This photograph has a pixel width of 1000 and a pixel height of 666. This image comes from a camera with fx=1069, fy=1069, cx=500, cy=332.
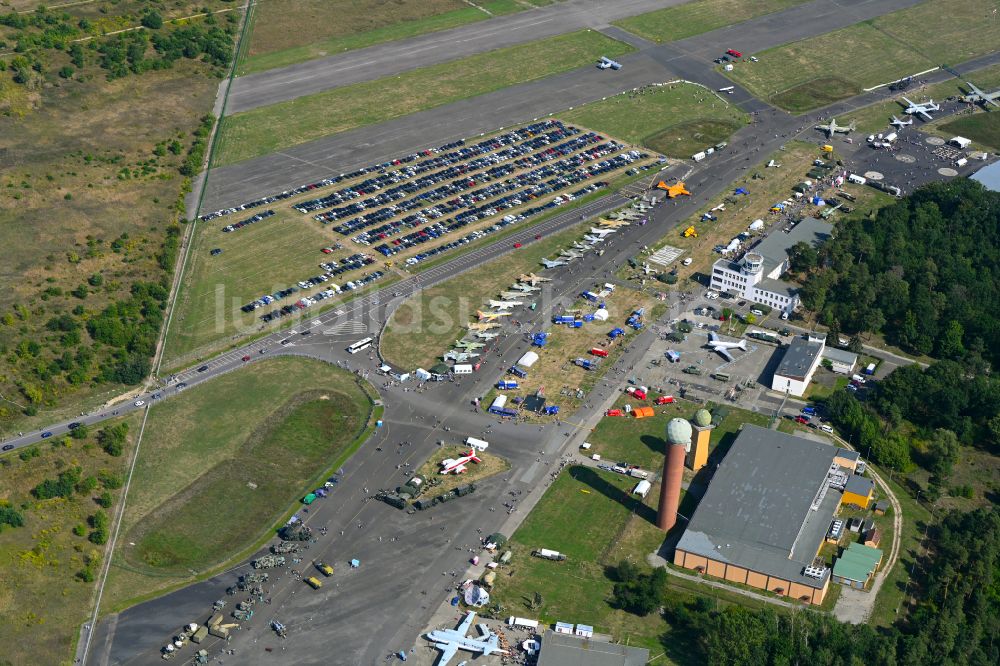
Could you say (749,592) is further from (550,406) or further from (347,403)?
(347,403)

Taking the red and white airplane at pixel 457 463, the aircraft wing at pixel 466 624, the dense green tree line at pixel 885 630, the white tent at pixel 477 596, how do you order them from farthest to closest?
1. the red and white airplane at pixel 457 463
2. the white tent at pixel 477 596
3. the aircraft wing at pixel 466 624
4. the dense green tree line at pixel 885 630

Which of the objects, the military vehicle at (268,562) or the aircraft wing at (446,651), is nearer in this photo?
the aircraft wing at (446,651)

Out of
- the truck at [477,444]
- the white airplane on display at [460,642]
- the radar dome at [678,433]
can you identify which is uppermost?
the radar dome at [678,433]

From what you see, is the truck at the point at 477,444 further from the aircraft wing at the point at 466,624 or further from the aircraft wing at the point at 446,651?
the aircraft wing at the point at 446,651

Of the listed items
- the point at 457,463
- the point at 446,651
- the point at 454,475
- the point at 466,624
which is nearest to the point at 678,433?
the point at 457,463

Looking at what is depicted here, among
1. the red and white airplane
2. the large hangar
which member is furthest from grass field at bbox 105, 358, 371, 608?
the large hangar

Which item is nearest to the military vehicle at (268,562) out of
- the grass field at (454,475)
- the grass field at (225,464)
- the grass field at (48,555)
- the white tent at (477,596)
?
the grass field at (225,464)

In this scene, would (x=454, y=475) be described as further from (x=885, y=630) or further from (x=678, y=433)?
(x=885, y=630)
